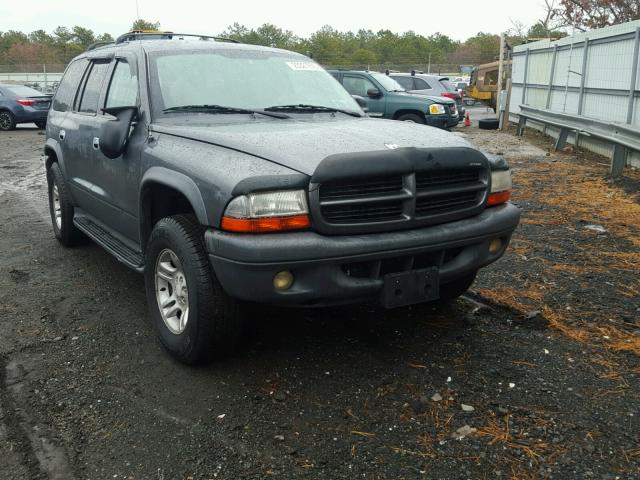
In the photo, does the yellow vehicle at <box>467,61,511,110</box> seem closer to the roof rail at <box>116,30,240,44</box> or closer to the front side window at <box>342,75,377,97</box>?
the front side window at <box>342,75,377,97</box>

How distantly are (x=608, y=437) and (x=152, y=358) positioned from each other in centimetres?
249

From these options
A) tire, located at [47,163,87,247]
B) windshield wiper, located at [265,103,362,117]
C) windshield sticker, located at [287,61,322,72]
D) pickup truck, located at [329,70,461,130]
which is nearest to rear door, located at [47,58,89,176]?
tire, located at [47,163,87,247]

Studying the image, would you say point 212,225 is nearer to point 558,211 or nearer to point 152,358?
point 152,358

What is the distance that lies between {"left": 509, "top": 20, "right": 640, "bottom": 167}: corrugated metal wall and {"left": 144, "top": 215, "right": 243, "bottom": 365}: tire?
7897 mm

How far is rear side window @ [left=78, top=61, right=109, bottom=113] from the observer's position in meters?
5.03

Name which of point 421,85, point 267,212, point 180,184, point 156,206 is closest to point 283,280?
point 267,212

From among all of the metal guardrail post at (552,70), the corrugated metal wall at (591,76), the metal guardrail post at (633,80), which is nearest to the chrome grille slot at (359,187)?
the corrugated metal wall at (591,76)

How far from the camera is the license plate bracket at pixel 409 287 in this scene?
10.4 feet

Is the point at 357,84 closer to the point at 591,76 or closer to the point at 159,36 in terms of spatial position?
the point at 591,76

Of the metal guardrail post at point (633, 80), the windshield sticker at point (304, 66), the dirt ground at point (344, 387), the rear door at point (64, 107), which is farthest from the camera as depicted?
the metal guardrail post at point (633, 80)

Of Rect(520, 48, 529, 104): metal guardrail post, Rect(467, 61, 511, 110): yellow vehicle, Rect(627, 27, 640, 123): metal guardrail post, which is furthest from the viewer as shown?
Rect(467, 61, 511, 110): yellow vehicle

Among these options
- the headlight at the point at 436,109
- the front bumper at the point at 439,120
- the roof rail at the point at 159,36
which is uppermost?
the roof rail at the point at 159,36

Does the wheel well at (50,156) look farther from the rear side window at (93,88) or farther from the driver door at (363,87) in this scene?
the driver door at (363,87)

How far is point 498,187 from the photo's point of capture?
3.73 m
